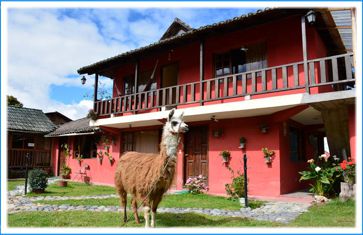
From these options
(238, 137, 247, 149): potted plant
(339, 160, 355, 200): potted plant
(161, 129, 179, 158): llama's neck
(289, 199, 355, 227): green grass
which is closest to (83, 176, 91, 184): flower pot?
(238, 137, 247, 149): potted plant

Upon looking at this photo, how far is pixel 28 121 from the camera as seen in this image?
21.2m

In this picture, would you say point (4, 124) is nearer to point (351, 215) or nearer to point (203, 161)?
point (351, 215)

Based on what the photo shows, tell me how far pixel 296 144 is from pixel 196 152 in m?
3.80

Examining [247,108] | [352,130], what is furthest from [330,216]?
[247,108]

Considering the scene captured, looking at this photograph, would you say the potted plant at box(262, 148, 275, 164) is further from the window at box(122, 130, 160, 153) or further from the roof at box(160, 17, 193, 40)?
the roof at box(160, 17, 193, 40)

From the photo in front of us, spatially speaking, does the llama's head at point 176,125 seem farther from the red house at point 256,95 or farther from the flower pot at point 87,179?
the flower pot at point 87,179

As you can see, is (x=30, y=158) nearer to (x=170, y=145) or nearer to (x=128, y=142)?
(x=128, y=142)

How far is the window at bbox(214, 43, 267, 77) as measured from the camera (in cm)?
1050

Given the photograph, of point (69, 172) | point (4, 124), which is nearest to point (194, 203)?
point (4, 124)

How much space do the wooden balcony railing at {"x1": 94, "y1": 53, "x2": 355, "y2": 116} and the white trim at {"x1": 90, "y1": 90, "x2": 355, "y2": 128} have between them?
0.26m

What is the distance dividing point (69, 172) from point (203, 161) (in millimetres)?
9199

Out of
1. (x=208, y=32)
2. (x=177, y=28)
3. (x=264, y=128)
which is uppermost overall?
Result: (x=177, y=28)

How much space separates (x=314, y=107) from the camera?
865 cm

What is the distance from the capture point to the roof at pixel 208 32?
8.81m
